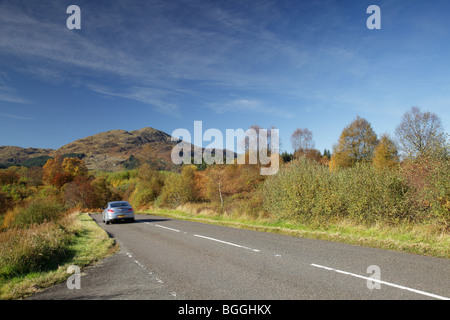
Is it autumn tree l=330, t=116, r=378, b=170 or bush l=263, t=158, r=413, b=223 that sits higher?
autumn tree l=330, t=116, r=378, b=170

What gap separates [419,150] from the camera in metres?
12.1

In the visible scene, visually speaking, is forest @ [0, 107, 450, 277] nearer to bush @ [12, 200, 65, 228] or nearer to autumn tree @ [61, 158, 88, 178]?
bush @ [12, 200, 65, 228]

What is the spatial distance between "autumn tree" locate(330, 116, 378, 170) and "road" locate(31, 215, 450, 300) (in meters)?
41.6

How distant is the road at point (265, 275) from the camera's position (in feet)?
16.5

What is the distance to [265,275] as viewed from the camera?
6.19 meters

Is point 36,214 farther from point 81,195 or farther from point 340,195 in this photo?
point 81,195

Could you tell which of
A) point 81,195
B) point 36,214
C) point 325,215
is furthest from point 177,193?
point 81,195

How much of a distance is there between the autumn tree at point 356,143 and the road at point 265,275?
136 feet

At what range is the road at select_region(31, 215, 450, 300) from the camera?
16.5 ft

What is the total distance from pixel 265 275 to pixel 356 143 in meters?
48.1

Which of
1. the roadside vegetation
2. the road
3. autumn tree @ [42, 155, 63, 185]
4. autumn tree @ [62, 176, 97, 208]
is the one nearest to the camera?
the road

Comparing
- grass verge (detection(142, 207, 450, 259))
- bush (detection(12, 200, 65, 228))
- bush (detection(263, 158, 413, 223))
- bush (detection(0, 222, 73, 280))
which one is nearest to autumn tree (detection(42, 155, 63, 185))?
bush (detection(12, 200, 65, 228))

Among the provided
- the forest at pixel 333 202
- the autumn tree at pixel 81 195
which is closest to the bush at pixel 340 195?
the forest at pixel 333 202
